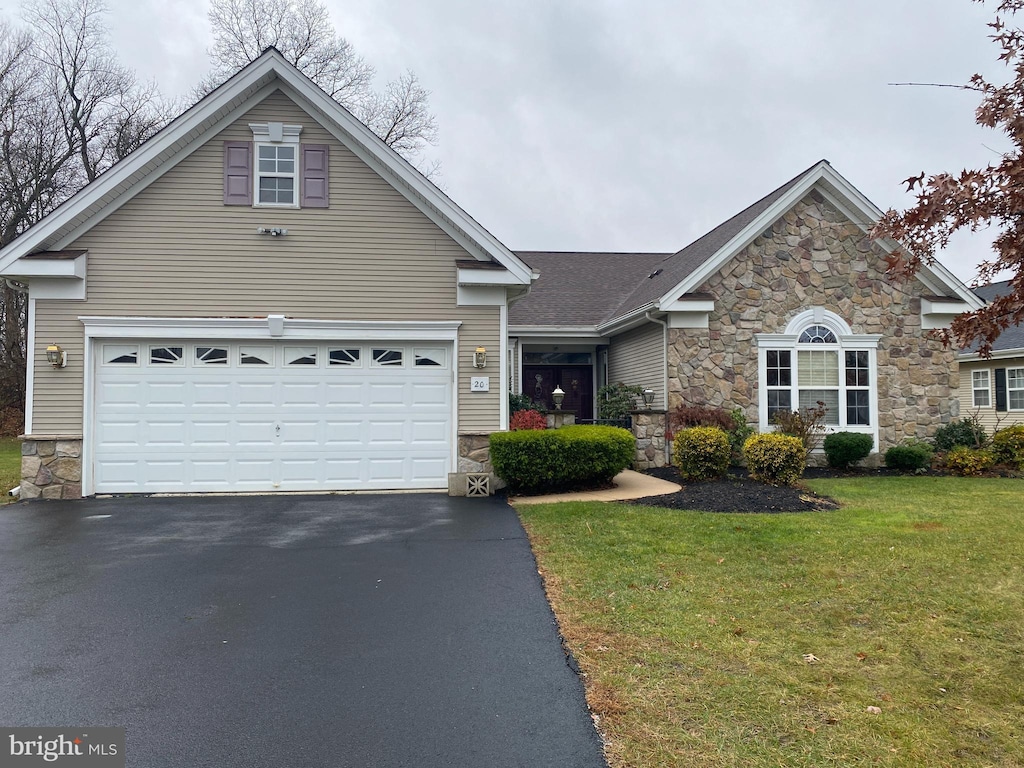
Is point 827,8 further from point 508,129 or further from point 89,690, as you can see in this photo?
point 508,129

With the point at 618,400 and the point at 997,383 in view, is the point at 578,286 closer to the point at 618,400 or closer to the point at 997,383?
the point at 618,400

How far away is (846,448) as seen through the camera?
12.6 m

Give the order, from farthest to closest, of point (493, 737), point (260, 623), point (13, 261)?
1. point (13, 261)
2. point (260, 623)
3. point (493, 737)

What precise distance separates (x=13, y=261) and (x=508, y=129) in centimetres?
1744

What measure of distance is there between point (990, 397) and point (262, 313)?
20.7 meters

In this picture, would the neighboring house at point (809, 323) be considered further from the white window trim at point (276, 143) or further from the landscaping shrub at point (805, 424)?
the white window trim at point (276, 143)

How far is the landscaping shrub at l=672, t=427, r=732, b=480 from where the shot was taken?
1083 centimetres

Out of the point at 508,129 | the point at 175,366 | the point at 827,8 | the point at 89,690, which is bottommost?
the point at 89,690

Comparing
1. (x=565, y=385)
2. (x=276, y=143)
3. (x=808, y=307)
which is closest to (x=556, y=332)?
(x=565, y=385)

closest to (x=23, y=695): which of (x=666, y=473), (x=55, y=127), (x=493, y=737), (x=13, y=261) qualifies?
(x=493, y=737)

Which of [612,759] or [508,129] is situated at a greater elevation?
[508,129]

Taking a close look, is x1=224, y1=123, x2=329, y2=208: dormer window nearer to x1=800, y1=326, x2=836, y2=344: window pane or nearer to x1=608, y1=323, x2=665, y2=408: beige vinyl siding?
x1=608, y1=323, x2=665, y2=408: beige vinyl siding

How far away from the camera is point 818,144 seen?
18.5 meters

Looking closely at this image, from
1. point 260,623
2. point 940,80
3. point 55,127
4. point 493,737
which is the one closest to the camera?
point 493,737
